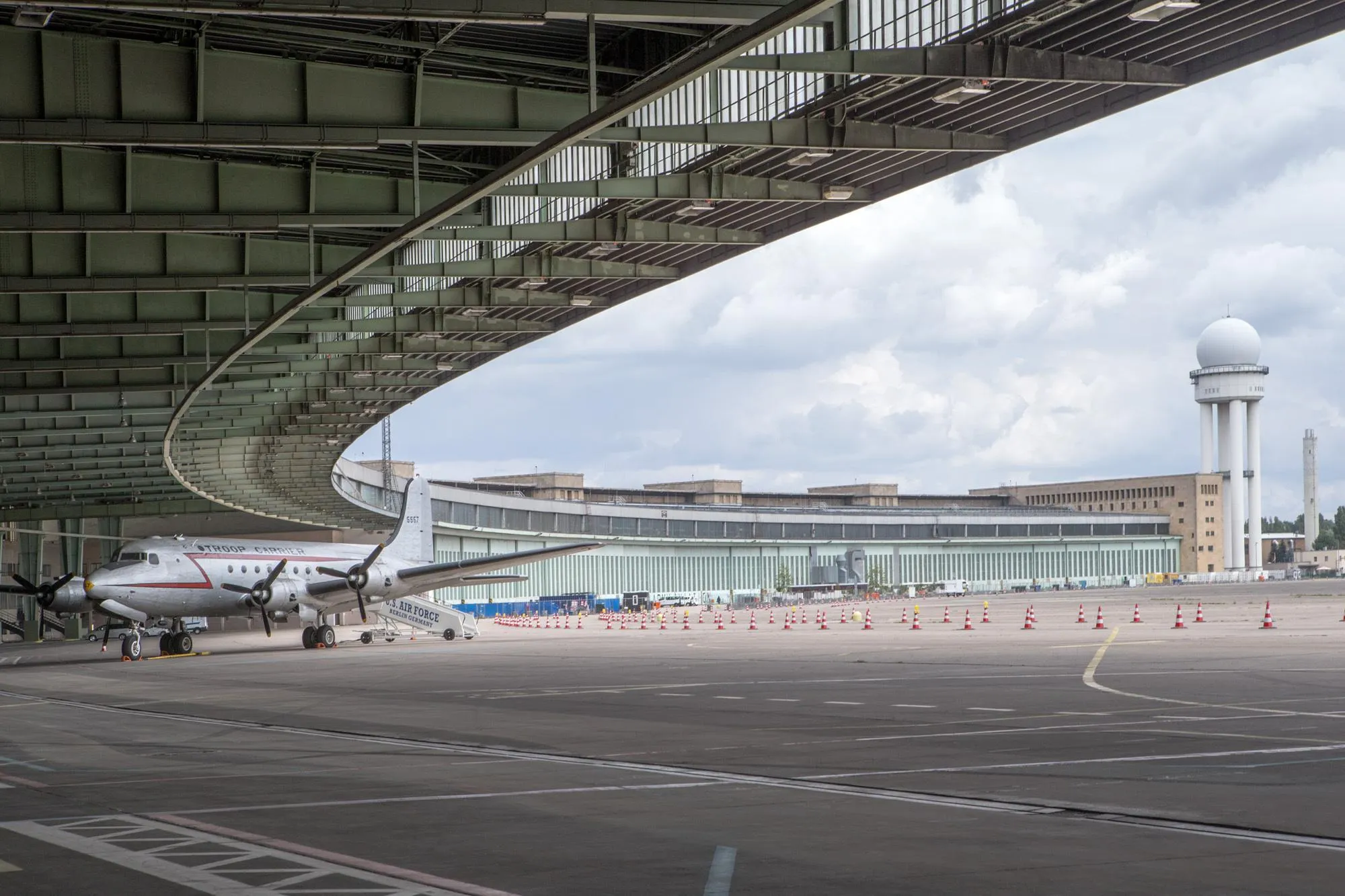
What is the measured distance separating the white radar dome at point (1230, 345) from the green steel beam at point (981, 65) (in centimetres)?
14883

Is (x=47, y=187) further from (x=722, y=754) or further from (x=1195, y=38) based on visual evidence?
(x=1195, y=38)

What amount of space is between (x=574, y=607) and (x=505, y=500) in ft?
44.1

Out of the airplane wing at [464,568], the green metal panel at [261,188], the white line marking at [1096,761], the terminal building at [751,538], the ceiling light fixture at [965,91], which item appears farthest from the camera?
the terminal building at [751,538]

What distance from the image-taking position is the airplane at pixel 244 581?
43.7m

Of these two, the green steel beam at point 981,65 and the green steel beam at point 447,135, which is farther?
the green steel beam at point 447,135

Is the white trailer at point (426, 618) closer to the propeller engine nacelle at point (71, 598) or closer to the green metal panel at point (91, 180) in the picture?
the propeller engine nacelle at point (71, 598)

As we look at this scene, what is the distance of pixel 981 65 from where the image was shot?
18281 mm

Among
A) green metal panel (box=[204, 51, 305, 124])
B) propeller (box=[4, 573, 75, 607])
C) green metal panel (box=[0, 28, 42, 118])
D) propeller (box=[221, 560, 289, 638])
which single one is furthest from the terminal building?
green metal panel (box=[0, 28, 42, 118])

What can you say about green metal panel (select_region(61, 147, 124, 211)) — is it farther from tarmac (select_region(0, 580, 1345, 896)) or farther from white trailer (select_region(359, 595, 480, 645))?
white trailer (select_region(359, 595, 480, 645))

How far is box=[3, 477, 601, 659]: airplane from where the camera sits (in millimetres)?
43656

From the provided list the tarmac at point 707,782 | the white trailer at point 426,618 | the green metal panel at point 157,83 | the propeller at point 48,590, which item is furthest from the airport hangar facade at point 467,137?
the white trailer at point 426,618

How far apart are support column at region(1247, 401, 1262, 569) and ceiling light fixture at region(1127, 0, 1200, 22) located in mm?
152274

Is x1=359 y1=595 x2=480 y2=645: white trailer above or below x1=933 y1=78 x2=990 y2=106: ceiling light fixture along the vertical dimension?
below

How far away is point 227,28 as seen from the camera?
18906mm
